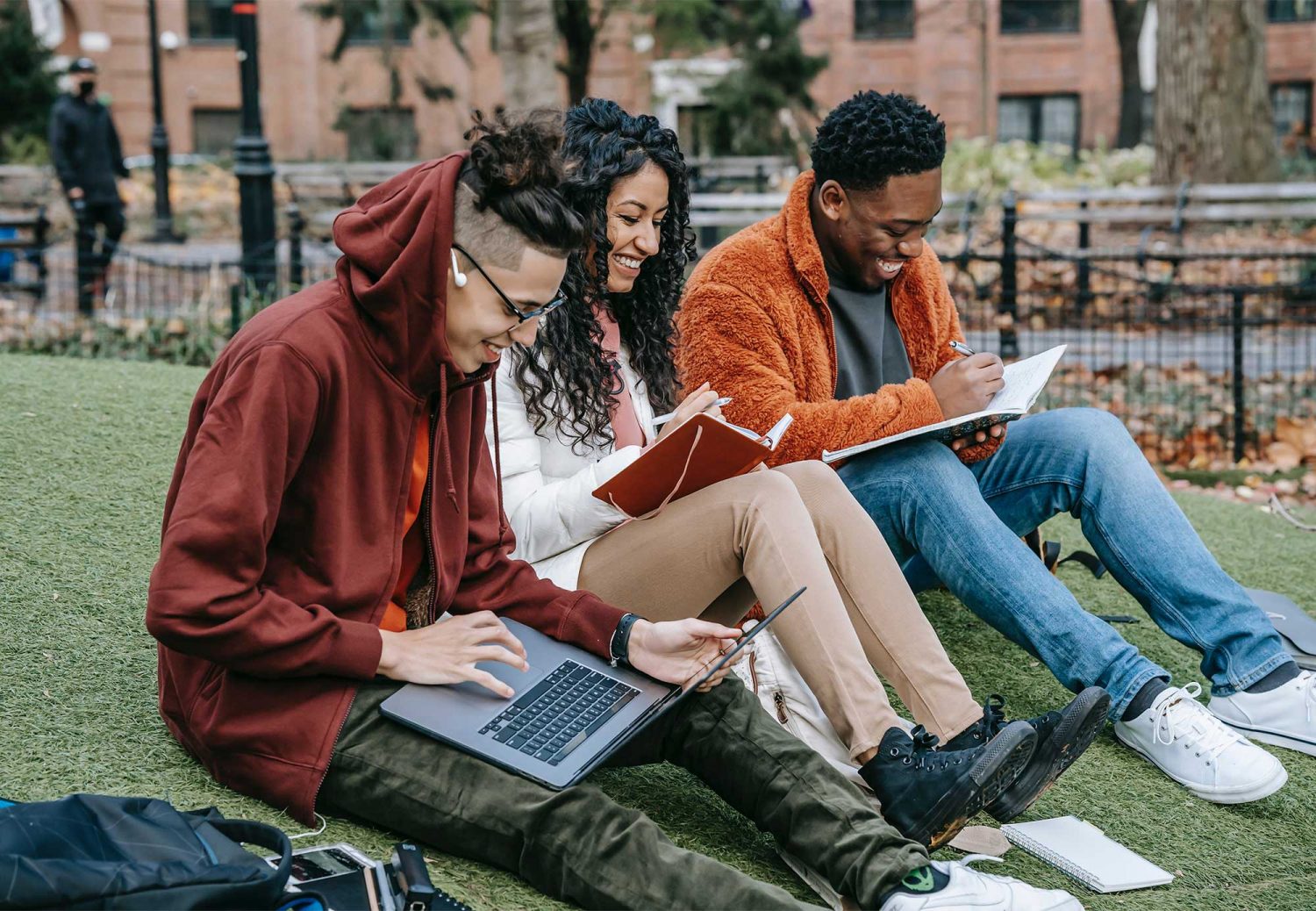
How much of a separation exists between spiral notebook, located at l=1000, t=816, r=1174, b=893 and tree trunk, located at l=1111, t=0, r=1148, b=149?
24.6 meters

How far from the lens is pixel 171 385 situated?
5.54 metres

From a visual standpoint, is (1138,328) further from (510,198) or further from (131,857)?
(131,857)

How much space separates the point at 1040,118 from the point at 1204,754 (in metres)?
28.4

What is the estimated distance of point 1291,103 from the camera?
2919 centimetres

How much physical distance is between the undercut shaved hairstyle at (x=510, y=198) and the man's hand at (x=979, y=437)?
4.91 feet

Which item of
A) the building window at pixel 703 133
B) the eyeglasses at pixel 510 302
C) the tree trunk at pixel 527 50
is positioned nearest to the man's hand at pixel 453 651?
the eyeglasses at pixel 510 302

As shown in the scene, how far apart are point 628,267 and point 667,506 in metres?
0.64

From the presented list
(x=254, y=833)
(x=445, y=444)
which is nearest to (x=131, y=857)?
(x=254, y=833)

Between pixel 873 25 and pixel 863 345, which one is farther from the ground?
pixel 873 25

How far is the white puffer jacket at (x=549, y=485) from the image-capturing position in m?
3.07

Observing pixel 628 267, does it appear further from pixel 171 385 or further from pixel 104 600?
pixel 171 385

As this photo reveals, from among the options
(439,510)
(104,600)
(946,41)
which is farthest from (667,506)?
(946,41)

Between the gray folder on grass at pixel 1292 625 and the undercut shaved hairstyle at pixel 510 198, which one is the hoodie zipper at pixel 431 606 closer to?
the undercut shaved hairstyle at pixel 510 198

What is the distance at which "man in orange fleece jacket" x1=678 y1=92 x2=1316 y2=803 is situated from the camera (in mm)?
3328
